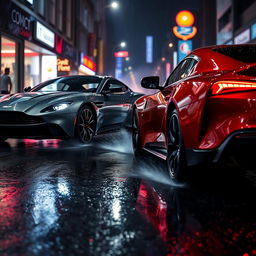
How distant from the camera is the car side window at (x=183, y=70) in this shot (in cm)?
488

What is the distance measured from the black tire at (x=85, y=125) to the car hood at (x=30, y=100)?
1.13 ft

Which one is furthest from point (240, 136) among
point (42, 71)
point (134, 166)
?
point (42, 71)

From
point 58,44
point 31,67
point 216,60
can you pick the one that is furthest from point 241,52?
point 58,44

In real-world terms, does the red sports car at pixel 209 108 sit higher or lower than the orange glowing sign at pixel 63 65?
lower

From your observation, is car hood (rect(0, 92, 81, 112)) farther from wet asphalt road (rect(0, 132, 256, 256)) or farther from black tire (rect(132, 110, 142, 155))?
wet asphalt road (rect(0, 132, 256, 256))

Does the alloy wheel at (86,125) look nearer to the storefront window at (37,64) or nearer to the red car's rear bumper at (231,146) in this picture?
the red car's rear bumper at (231,146)

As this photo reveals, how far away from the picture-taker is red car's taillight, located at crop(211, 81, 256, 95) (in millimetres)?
3695

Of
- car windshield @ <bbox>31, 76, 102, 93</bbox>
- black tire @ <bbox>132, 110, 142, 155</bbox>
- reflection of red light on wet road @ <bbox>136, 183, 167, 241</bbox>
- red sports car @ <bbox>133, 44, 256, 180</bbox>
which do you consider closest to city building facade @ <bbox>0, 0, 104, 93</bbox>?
car windshield @ <bbox>31, 76, 102, 93</bbox>

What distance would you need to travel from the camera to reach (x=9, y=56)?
1834 cm

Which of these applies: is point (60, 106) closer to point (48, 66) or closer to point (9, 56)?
point (9, 56)

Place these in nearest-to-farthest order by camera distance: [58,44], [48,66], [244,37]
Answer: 1. [48,66]
2. [58,44]
3. [244,37]

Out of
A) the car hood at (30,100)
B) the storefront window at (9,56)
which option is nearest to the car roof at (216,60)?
the car hood at (30,100)

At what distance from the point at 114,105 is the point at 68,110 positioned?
1.56m

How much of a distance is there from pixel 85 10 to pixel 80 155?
118 ft
